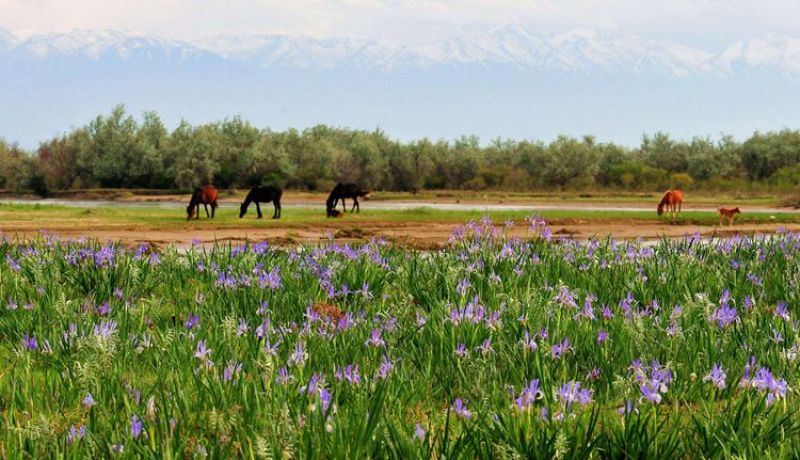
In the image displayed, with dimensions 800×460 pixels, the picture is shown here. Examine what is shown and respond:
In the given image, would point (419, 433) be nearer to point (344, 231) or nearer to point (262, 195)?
point (344, 231)

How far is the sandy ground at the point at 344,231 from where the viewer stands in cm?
2342

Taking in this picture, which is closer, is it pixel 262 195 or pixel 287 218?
pixel 287 218

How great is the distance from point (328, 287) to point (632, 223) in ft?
83.7

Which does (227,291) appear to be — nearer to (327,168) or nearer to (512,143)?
(327,168)

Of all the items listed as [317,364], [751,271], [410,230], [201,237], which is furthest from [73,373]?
[410,230]

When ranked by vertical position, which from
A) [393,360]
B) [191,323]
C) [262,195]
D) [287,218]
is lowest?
[287,218]

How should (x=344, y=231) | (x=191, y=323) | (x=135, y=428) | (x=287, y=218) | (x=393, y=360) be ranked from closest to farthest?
(x=135, y=428) < (x=393, y=360) < (x=191, y=323) < (x=344, y=231) < (x=287, y=218)

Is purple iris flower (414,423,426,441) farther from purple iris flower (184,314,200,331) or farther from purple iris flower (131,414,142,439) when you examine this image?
purple iris flower (184,314,200,331)

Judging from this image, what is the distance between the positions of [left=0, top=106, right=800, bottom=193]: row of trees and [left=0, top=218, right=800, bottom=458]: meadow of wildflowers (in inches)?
3153

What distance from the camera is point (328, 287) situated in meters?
8.48

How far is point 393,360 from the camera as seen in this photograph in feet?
18.2

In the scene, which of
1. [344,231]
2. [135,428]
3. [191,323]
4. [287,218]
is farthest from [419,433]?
[287,218]

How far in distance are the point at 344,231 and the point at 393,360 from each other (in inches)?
782

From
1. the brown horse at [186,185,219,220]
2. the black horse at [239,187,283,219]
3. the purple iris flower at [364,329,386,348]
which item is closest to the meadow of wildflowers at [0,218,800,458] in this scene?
the purple iris flower at [364,329,386,348]
